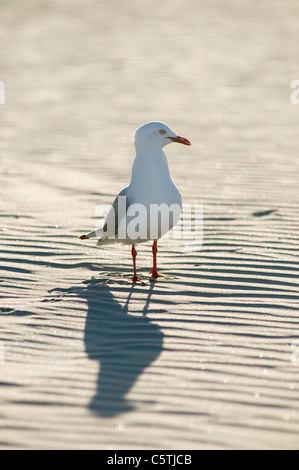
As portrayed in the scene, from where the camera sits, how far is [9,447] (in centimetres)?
341

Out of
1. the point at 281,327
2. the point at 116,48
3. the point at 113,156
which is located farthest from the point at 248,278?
the point at 116,48

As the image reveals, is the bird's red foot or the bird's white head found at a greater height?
the bird's white head

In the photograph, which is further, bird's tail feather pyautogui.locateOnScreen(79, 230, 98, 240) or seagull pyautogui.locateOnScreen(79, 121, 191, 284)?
bird's tail feather pyautogui.locateOnScreen(79, 230, 98, 240)

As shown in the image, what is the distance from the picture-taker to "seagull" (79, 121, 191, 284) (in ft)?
18.9

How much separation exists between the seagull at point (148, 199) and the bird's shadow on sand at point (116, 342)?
0.44 metres

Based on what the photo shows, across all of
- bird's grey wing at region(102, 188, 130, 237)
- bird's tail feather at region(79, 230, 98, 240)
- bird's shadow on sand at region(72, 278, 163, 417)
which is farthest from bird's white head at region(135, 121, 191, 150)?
bird's shadow on sand at region(72, 278, 163, 417)

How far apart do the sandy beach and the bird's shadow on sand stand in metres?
0.01

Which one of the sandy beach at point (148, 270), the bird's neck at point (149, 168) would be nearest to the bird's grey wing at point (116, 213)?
the bird's neck at point (149, 168)

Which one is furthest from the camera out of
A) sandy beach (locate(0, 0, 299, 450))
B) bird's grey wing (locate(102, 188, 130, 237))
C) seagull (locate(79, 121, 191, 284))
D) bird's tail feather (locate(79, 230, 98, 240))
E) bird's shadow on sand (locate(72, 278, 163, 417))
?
bird's tail feather (locate(79, 230, 98, 240))

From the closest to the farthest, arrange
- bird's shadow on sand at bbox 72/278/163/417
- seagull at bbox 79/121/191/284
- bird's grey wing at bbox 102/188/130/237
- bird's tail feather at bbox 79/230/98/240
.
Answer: bird's shadow on sand at bbox 72/278/163/417 < seagull at bbox 79/121/191/284 < bird's grey wing at bbox 102/188/130/237 < bird's tail feather at bbox 79/230/98/240

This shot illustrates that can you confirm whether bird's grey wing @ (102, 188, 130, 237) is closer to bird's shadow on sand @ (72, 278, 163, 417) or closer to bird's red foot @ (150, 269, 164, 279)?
bird's red foot @ (150, 269, 164, 279)

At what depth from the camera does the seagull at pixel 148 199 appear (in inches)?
227

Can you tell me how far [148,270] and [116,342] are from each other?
170cm

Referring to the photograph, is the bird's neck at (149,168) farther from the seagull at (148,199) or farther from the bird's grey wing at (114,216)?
the bird's grey wing at (114,216)
